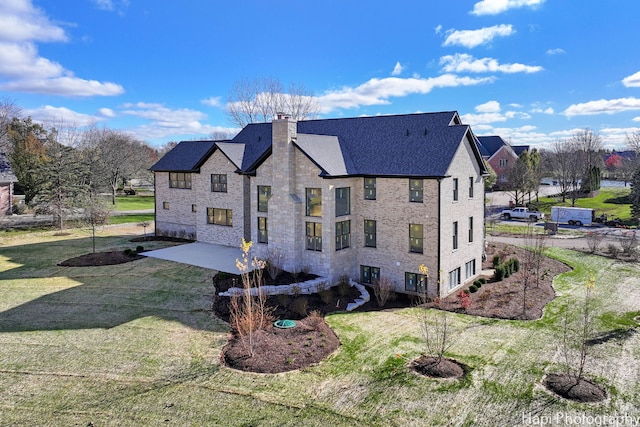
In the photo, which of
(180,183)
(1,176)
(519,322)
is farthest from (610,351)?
(1,176)

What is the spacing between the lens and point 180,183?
121ft

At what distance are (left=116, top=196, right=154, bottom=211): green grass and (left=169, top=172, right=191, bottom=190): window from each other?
2619cm

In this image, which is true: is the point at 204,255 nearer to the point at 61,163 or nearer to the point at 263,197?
the point at 263,197

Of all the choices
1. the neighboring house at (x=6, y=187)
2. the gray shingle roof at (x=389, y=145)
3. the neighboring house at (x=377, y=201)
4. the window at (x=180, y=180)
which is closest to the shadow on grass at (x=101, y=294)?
the neighboring house at (x=377, y=201)

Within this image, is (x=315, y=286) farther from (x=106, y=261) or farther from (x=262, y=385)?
(x=106, y=261)

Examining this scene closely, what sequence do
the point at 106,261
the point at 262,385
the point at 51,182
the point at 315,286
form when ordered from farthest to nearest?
the point at 51,182 < the point at 106,261 < the point at 315,286 < the point at 262,385

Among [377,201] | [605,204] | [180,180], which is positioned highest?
[180,180]

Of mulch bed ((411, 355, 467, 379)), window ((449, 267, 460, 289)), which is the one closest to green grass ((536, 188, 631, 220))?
window ((449, 267, 460, 289))

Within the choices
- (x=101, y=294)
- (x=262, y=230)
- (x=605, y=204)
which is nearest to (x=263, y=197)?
(x=262, y=230)

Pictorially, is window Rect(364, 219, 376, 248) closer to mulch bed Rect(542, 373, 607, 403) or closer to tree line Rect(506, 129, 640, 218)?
mulch bed Rect(542, 373, 607, 403)

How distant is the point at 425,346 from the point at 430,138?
11979 millimetres

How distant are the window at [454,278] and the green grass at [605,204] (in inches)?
1447

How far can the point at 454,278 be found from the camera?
81.9ft

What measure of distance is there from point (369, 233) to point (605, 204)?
51566 mm
